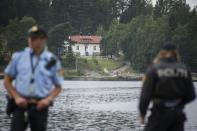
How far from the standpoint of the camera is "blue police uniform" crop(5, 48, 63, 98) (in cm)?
992

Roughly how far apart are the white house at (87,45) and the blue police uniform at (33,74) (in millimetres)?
173601

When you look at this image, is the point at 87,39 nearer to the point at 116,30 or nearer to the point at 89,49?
the point at 89,49

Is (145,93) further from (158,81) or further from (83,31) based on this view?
(83,31)

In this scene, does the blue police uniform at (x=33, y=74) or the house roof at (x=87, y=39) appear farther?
the house roof at (x=87, y=39)

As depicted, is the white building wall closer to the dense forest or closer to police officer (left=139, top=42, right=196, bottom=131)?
the dense forest

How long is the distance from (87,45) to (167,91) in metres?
181

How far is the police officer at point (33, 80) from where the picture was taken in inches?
390

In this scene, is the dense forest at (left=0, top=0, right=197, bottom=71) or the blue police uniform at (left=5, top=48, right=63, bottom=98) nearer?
the blue police uniform at (left=5, top=48, right=63, bottom=98)

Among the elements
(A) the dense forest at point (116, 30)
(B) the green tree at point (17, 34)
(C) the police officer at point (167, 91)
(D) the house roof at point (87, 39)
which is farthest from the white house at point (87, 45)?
(C) the police officer at point (167, 91)

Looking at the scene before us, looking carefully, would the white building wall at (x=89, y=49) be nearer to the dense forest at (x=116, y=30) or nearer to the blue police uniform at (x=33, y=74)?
the dense forest at (x=116, y=30)

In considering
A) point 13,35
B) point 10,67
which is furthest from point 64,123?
point 13,35

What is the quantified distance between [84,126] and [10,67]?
2382 cm

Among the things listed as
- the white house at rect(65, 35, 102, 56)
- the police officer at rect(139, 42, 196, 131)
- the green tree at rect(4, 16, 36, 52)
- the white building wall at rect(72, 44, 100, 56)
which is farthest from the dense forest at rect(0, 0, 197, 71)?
the police officer at rect(139, 42, 196, 131)

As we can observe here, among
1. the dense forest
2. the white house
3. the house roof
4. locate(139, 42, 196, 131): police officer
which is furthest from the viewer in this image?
the white house
